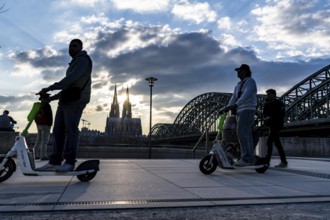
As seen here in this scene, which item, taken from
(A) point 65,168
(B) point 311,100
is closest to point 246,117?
(A) point 65,168

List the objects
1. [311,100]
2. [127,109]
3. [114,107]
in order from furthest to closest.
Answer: [114,107] → [127,109] → [311,100]

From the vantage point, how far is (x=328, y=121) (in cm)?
4809

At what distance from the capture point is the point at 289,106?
76500 millimetres

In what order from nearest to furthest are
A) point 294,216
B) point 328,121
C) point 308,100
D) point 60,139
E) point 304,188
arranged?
point 294,216 < point 304,188 < point 60,139 < point 328,121 < point 308,100

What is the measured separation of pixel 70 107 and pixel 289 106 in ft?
251

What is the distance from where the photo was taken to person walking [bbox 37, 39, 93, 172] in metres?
5.18

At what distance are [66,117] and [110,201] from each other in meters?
1.85

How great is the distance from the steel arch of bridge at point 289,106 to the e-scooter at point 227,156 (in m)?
38.4

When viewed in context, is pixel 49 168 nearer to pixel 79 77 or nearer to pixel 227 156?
pixel 79 77

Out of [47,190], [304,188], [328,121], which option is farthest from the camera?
[328,121]

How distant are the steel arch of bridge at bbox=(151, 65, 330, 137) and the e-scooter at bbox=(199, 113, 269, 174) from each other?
126ft

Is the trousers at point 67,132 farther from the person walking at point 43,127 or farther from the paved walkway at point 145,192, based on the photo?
the person walking at point 43,127

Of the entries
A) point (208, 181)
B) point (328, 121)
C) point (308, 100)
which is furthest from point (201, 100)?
point (208, 181)

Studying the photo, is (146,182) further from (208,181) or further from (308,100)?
(308,100)
